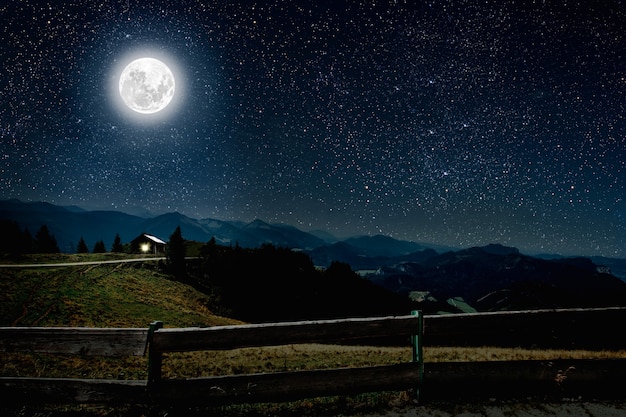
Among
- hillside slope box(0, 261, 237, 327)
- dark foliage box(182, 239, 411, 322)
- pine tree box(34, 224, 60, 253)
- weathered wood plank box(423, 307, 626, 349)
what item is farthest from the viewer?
pine tree box(34, 224, 60, 253)

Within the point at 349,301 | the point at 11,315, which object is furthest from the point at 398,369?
the point at 349,301

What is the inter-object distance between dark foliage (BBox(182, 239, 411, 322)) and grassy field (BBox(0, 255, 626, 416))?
1023 centimetres

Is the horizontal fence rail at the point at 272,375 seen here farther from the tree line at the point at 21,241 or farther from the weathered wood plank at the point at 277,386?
the tree line at the point at 21,241

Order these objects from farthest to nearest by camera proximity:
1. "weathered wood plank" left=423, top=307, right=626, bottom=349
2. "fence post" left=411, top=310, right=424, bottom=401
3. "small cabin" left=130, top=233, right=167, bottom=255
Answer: "small cabin" left=130, top=233, right=167, bottom=255 < "weathered wood plank" left=423, top=307, right=626, bottom=349 < "fence post" left=411, top=310, right=424, bottom=401

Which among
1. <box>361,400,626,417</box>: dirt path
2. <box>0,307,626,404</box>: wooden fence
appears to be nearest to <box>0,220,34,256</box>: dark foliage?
<box>0,307,626,404</box>: wooden fence

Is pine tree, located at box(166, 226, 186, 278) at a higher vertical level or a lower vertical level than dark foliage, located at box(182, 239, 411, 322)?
higher

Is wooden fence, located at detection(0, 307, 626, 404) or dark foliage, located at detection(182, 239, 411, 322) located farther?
dark foliage, located at detection(182, 239, 411, 322)

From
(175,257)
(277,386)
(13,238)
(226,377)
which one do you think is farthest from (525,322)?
(13,238)

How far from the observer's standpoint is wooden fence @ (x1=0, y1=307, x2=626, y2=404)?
5582 mm

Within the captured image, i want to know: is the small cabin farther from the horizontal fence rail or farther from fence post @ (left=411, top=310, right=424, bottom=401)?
fence post @ (left=411, top=310, right=424, bottom=401)

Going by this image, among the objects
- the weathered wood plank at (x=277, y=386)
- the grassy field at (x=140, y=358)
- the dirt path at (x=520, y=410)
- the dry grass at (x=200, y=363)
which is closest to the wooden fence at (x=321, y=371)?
the weathered wood plank at (x=277, y=386)

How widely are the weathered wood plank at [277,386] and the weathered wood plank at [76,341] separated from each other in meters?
0.88

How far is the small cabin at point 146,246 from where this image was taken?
9631 cm

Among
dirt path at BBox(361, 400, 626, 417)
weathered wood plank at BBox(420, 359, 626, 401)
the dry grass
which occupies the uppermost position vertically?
weathered wood plank at BBox(420, 359, 626, 401)
